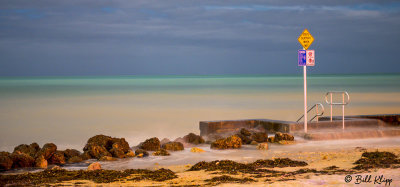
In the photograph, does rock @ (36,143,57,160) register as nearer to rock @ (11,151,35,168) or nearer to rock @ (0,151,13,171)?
rock @ (11,151,35,168)

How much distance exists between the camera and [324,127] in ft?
54.5

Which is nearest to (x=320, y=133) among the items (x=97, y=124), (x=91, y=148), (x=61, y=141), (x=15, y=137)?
(x=91, y=148)

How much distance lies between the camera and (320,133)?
1527 centimetres

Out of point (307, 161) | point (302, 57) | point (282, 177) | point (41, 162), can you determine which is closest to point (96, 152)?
point (41, 162)

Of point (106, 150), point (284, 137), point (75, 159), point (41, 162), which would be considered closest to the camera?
point (41, 162)

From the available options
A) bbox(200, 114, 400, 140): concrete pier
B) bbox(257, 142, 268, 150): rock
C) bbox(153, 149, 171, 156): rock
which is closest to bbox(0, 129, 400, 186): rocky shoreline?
bbox(153, 149, 171, 156): rock

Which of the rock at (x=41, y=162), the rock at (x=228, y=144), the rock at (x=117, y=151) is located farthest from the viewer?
the rock at (x=228, y=144)

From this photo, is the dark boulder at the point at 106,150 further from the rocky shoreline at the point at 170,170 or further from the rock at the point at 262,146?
the rock at the point at 262,146

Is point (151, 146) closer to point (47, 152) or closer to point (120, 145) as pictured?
point (120, 145)

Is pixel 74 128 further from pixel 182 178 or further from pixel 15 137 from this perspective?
pixel 182 178

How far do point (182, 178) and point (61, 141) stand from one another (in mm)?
12876

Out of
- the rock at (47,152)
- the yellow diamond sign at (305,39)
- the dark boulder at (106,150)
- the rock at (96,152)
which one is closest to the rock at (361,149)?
the yellow diamond sign at (305,39)

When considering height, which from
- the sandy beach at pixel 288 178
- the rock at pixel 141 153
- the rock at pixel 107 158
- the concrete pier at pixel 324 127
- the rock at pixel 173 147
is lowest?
the sandy beach at pixel 288 178

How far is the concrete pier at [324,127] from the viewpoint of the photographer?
15352 mm
